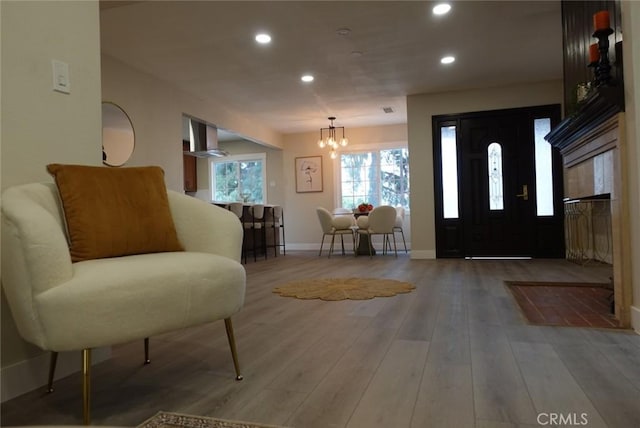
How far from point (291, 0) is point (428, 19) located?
4.28 ft

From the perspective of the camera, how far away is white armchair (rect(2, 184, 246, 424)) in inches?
44.1

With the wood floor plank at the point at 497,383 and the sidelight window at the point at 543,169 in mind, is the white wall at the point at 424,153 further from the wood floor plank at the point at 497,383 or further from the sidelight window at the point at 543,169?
the wood floor plank at the point at 497,383

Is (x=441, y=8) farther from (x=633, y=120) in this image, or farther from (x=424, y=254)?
(x=424, y=254)

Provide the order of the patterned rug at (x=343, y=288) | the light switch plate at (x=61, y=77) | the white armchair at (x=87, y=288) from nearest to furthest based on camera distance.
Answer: the white armchair at (x=87, y=288) < the light switch plate at (x=61, y=77) < the patterned rug at (x=343, y=288)

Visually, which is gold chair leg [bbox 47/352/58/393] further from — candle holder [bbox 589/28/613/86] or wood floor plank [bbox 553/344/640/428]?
candle holder [bbox 589/28/613/86]

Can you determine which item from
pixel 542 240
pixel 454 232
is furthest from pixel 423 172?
pixel 542 240

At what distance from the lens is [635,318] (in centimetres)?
201

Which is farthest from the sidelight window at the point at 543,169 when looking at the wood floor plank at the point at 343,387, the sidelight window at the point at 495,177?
Answer: the wood floor plank at the point at 343,387

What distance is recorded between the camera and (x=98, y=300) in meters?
1.16

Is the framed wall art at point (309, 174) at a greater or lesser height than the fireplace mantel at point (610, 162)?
greater

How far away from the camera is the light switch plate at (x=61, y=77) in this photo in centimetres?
166

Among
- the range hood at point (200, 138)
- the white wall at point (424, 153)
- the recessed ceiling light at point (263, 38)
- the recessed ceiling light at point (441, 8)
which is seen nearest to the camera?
the recessed ceiling light at point (441, 8)

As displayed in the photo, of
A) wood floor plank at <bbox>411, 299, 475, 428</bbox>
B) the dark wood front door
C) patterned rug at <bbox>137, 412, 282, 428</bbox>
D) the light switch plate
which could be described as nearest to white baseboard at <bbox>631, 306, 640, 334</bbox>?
wood floor plank at <bbox>411, 299, 475, 428</bbox>

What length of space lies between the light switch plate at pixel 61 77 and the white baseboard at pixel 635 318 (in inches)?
114
